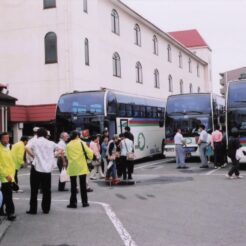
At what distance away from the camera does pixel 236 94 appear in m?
19.1

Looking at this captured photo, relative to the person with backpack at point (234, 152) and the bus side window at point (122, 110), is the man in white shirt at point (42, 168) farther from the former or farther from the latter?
the bus side window at point (122, 110)

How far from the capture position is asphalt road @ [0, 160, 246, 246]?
7184 mm

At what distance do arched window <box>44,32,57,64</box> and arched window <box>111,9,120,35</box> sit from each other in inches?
270

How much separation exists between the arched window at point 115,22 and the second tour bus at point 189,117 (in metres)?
14.5

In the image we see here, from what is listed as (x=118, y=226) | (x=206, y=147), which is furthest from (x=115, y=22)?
(x=118, y=226)

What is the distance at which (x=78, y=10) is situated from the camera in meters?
30.7

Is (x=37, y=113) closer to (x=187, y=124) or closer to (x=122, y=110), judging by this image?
(x=122, y=110)

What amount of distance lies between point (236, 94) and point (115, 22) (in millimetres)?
19653

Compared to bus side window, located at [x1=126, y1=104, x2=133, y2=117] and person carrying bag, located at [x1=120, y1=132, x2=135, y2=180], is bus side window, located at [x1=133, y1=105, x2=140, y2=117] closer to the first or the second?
bus side window, located at [x1=126, y1=104, x2=133, y2=117]

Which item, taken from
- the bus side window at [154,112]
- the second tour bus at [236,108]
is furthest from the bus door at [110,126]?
the bus side window at [154,112]

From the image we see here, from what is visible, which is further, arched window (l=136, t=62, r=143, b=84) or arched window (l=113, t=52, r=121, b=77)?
arched window (l=136, t=62, r=143, b=84)

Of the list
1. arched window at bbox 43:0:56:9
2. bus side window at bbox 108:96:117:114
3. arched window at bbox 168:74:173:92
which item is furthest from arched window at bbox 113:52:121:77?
bus side window at bbox 108:96:117:114

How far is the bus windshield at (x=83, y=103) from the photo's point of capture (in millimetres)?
20328

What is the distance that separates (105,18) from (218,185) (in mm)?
23323
